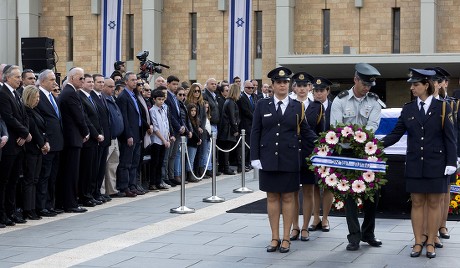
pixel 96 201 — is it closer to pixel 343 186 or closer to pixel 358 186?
pixel 343 186

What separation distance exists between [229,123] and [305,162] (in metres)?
9.88

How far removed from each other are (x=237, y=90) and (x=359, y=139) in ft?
37.3

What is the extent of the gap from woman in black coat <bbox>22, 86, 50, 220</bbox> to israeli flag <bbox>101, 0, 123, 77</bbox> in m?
20.9

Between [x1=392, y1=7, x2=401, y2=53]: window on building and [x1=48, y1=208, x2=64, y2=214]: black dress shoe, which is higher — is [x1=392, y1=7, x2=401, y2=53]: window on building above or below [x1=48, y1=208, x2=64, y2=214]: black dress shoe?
above

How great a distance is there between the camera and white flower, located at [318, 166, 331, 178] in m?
11.1

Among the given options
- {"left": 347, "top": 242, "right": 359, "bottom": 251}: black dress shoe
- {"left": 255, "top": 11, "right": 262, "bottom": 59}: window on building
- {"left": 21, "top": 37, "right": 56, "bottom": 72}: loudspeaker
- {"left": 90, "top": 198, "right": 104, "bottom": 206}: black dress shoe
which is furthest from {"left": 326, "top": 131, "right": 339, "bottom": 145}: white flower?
{"left": 255, "top": 11, "right": 262, "bottom": 59}: window on building

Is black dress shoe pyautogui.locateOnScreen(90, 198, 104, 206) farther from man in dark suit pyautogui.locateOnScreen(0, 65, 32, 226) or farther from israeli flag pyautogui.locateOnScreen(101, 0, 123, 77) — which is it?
israeli flag pyautogui.locateOnScreen(101, 0, 123, 77)

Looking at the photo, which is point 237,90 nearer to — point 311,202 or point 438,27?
point 311,202

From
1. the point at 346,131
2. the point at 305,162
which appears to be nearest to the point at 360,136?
the point at 346,131

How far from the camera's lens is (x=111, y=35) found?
35094 millimetres

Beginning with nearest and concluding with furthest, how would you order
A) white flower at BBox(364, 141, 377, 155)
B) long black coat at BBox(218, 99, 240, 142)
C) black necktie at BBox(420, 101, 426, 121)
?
1. black necktie at BBox(420, 101, 426, 121)
2. white flower at BBox(364, 141, 377, 155)
3. long black coat at BBox(218, 99, 240, 142)

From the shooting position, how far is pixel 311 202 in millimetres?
12148

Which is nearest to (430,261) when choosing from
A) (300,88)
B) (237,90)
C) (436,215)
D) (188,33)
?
(436,215)

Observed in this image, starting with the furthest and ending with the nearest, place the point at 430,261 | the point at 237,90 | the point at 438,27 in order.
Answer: the point at 438,27
the point at 237,90
the point at 430,261
